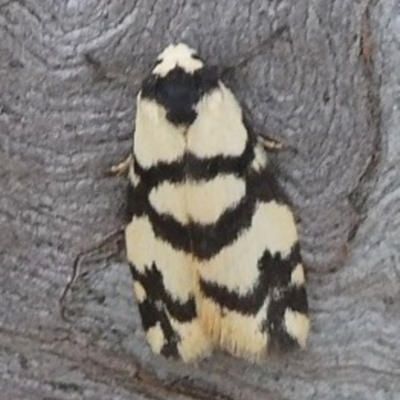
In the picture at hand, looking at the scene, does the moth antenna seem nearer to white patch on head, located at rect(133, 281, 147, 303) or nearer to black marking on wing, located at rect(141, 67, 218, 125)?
white patch on head, located at rect(133, 281, 147, 303)

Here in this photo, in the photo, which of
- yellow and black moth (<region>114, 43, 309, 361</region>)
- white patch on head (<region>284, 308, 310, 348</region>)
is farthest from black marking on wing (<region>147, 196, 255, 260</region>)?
white patch on head (<region>284, 308, 310, 348</region>)

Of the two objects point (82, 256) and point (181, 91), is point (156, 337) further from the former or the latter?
point (181, 91)

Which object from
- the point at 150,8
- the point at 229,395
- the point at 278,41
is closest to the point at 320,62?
the point at 278,41

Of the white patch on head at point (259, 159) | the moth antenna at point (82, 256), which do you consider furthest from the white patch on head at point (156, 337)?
the white patch on head at point (259, 159)

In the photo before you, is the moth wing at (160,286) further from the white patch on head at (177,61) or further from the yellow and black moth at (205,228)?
the white patch on head at (177,61)

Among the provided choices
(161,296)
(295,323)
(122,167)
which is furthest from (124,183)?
(295,323)

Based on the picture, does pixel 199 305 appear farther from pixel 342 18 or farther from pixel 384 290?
pixel 342 18

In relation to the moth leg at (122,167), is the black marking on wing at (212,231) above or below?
below
